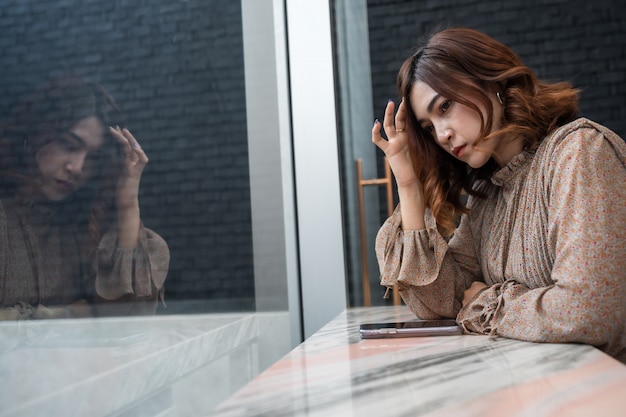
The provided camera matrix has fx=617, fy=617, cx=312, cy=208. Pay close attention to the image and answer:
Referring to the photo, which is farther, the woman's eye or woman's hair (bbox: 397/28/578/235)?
woman's hair (bbox: 397/28/578/235)

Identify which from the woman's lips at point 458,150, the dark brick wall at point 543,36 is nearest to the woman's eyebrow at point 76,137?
the woman's lips at point 458,150

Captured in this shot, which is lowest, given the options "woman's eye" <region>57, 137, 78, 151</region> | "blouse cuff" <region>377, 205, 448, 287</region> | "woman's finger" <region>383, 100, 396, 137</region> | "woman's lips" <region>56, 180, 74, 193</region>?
"blouse cuff" <region>377, 205, 448, 287</region>

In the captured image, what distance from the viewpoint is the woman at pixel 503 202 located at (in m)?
1.17

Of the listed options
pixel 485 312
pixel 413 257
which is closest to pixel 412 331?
pixel 485 312

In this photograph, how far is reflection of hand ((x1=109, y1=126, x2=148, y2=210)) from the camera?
3.35ft

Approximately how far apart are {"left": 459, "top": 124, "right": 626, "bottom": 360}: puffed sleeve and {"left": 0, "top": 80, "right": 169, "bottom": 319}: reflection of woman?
732 mm

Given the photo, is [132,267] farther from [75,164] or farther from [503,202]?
[503,202]

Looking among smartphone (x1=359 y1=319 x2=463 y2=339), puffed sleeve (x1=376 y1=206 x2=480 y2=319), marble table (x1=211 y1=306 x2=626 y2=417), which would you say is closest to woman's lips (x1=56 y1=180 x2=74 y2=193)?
marble table (x1=211 y1=306 x2=626 y2=417)

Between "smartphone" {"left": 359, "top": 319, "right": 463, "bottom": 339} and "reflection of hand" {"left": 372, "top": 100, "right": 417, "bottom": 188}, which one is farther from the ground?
"reflection of hand" {"left": 372, "top": 100, "right": 417, "bottom": 188}

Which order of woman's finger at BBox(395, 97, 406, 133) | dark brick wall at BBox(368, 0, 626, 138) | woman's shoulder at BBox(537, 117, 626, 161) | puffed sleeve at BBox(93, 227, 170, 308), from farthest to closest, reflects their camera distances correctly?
dark brick wall at BBox(368, 0, 626, 138) → woman's finger at BBox(395, 97, 406, 133) → woman's shoulder at BBox(537, 117, 626, 161) → puffed sleeve at BBox(93, 227, 170, 308)

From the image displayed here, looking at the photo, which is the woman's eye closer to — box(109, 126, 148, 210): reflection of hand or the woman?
box(109, 126, 148, 210): reflection of hand

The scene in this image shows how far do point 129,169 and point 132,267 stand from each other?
0.17 meters

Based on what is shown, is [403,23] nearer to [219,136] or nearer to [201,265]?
[219,136]

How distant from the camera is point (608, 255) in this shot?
3.82 ft
